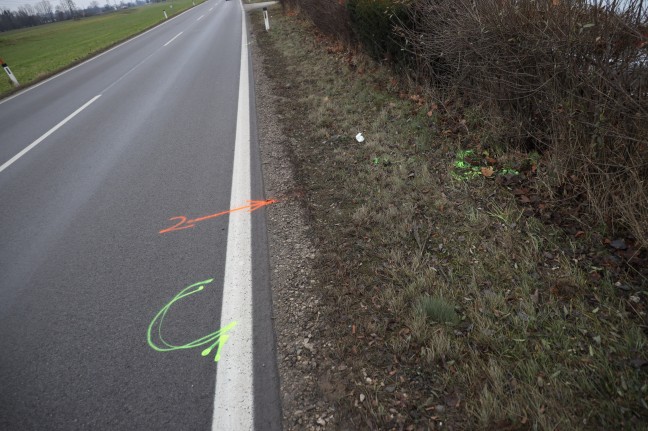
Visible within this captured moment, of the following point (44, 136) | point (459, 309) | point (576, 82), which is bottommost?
point (459, 309)

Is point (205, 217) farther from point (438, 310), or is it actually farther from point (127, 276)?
point (438, 310)

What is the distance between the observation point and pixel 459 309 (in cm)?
265

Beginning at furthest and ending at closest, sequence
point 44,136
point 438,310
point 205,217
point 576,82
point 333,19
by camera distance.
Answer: point 333,19
point 44,136
point 205,217
point 576,82
point 438,310

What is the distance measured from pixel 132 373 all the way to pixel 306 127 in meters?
4.65

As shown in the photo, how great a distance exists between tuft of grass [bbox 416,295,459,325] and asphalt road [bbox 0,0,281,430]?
1.17m

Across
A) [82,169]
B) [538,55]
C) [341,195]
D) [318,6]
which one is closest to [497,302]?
[341,195]

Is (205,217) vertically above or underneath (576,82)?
underneath

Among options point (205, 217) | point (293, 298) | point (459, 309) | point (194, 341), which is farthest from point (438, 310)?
point (205, 217)

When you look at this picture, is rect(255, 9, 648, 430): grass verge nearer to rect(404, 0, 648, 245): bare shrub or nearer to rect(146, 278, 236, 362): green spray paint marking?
rect(404, 0, 648, 245): bare shrub

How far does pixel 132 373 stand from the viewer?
2.45 m

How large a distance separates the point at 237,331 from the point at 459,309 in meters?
1.70

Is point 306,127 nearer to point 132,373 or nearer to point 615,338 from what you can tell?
point 132,373

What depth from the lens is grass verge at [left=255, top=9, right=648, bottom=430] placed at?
6.70 feet

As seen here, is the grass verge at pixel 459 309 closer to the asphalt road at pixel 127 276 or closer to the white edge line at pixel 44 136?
the asphalt road at pixel 127 276
